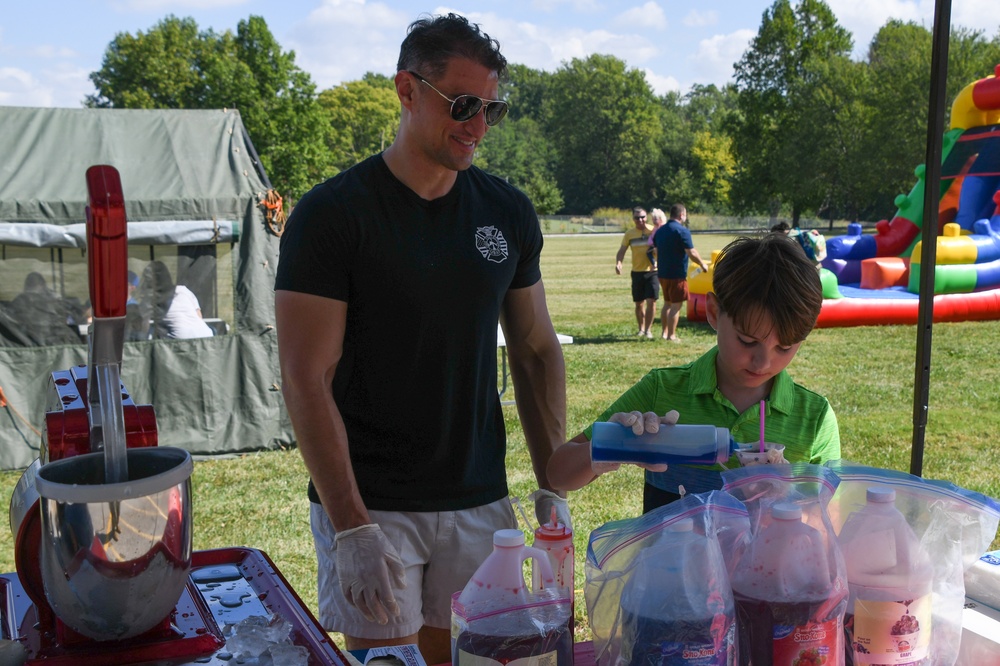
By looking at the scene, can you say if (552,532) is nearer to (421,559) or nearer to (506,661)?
(506,661)

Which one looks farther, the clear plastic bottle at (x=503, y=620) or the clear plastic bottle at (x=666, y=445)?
the clear plastic bottle at (x=666, y=445)

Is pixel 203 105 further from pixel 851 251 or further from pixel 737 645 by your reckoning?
pixel 737 645

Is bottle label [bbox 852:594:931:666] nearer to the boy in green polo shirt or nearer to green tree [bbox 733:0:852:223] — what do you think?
the boy in green polo shirt

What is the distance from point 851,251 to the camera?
1510cm

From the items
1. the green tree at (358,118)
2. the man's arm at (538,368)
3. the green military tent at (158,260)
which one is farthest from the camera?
the green tree at (358,118)

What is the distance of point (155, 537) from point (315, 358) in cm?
87

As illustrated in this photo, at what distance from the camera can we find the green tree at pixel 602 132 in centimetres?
6831

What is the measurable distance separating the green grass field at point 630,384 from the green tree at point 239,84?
30611 mm

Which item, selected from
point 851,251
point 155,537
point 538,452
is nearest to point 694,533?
point 155,537

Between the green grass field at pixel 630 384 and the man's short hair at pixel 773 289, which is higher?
the man's short hair at pixel 773 289

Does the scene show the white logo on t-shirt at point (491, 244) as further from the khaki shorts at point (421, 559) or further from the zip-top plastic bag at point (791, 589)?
the zip-top plastic bag at point (791, 589)

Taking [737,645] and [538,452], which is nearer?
[737,645]

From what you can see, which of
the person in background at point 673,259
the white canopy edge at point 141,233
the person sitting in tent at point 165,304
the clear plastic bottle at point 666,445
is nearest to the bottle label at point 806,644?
the clear plastic bottle at point 666,445

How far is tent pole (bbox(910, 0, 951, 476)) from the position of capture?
247 cm
